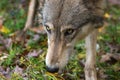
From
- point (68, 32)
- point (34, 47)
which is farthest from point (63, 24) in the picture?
point (34, 47)

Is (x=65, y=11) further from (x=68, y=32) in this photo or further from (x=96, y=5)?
(x=96, y=5)

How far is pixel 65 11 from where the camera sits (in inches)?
193

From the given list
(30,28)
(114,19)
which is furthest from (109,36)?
(30,28)

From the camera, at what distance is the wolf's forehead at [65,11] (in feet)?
16.1

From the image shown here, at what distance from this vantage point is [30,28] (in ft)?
23.4

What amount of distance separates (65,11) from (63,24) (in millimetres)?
170

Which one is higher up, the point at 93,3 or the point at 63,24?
the point at 93,3

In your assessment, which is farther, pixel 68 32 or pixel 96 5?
pixel 96 5

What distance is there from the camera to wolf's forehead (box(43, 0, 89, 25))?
16.1 feet

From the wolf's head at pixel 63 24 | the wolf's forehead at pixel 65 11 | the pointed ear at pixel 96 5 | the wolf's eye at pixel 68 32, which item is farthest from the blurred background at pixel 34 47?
the pointed ear at pixel 96 5

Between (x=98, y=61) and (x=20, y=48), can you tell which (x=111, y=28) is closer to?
(x=98, y=61)

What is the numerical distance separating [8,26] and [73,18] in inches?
98.8

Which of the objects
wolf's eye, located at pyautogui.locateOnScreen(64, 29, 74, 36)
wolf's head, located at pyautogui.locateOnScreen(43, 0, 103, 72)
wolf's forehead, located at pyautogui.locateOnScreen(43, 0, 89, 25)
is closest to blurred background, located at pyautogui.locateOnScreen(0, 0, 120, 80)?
wolf's head, located at pyautogui.locateOnScreen(43, 0, 103, 72)

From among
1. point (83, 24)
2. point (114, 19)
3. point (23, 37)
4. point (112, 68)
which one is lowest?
point (112, 68)
